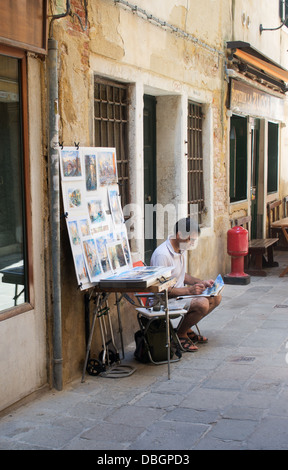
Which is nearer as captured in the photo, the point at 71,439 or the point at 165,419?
the point at 71,439

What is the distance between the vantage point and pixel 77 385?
235 inches

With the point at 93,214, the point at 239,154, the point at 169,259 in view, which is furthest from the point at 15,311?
the point at 239,154

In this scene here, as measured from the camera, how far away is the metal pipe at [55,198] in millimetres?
5609

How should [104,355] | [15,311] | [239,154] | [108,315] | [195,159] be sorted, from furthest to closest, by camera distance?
1. [239,154]
2. [195,159]
3. [108,315]
4. [104,355]
5. [15,311]

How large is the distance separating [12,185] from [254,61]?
7.68 metres

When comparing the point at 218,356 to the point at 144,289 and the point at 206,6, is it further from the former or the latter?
the point at 206,6

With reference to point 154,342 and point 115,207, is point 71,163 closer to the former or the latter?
point 115,207

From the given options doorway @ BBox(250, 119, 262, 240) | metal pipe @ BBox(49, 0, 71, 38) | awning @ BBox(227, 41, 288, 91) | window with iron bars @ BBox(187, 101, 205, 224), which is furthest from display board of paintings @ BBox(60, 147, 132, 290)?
doorway @ BBox(250, 119, 262, 240)

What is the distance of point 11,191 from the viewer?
5414 millimetres

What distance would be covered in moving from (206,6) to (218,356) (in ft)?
18.7

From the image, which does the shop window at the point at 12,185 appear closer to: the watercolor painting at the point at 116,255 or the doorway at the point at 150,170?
the watercolor painting at the point at 116,255

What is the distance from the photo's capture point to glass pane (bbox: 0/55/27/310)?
5309 mm

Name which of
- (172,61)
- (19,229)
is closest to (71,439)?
(19,229)

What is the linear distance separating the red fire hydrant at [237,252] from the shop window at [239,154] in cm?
223
